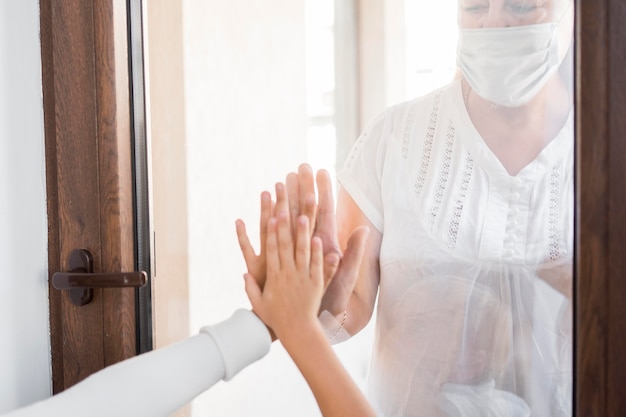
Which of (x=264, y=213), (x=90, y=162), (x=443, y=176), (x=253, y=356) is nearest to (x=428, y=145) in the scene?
(x=443, y=176)

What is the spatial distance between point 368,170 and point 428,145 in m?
0.10

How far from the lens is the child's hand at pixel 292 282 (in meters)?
1.09

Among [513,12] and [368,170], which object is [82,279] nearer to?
[368,170]

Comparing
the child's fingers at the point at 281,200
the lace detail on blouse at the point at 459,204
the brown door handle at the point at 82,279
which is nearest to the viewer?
the lace detail on blouse at the point at 459,204

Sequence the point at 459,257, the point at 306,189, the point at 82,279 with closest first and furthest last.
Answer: the point at 459,257 < the point at 306,189 < the point at 82,279

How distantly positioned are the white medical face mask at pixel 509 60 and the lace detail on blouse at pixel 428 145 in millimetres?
63

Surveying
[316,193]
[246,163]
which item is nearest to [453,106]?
[316,193]

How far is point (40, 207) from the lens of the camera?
1.38 metres

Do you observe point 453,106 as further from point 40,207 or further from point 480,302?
point 40,207

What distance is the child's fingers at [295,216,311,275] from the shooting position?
1090 millimetres

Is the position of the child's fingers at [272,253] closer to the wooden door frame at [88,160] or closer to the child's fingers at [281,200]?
the child's fingers at [281,200]

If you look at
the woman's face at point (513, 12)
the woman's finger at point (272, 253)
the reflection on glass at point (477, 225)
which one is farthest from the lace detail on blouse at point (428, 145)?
the woman's finger at point (272, 253)

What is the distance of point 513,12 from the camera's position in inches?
38.7

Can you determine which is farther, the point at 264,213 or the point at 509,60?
the point at 264,213
